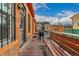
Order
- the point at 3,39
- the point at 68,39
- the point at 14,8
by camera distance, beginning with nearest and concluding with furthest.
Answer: the point at 3,39 < the point at 14,8 < the point at 68,39

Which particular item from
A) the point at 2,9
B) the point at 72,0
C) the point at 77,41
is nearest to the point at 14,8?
the point at 2,9

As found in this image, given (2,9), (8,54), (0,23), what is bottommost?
(8,54)

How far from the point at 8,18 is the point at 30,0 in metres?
0.55

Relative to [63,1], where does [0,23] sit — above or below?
below

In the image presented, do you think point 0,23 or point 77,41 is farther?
point 77,41

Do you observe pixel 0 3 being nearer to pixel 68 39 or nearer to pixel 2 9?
pixel 2 9

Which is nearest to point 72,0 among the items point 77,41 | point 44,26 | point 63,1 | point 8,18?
point 63,1

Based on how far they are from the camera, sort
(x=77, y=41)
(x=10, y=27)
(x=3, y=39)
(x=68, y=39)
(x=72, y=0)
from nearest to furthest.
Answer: (x=3, y=39), (x=72, y=0), (x=10, y=27), (x=77, y=41), (x=68, y=39)

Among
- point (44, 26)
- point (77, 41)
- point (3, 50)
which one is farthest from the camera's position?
point (44, 26)

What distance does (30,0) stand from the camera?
393cm

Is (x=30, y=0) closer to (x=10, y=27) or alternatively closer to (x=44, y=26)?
(x=10, y=27)

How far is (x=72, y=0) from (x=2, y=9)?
4.27 feet

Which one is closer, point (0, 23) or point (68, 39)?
point (0, 23)

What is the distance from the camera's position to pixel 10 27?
4066mm
